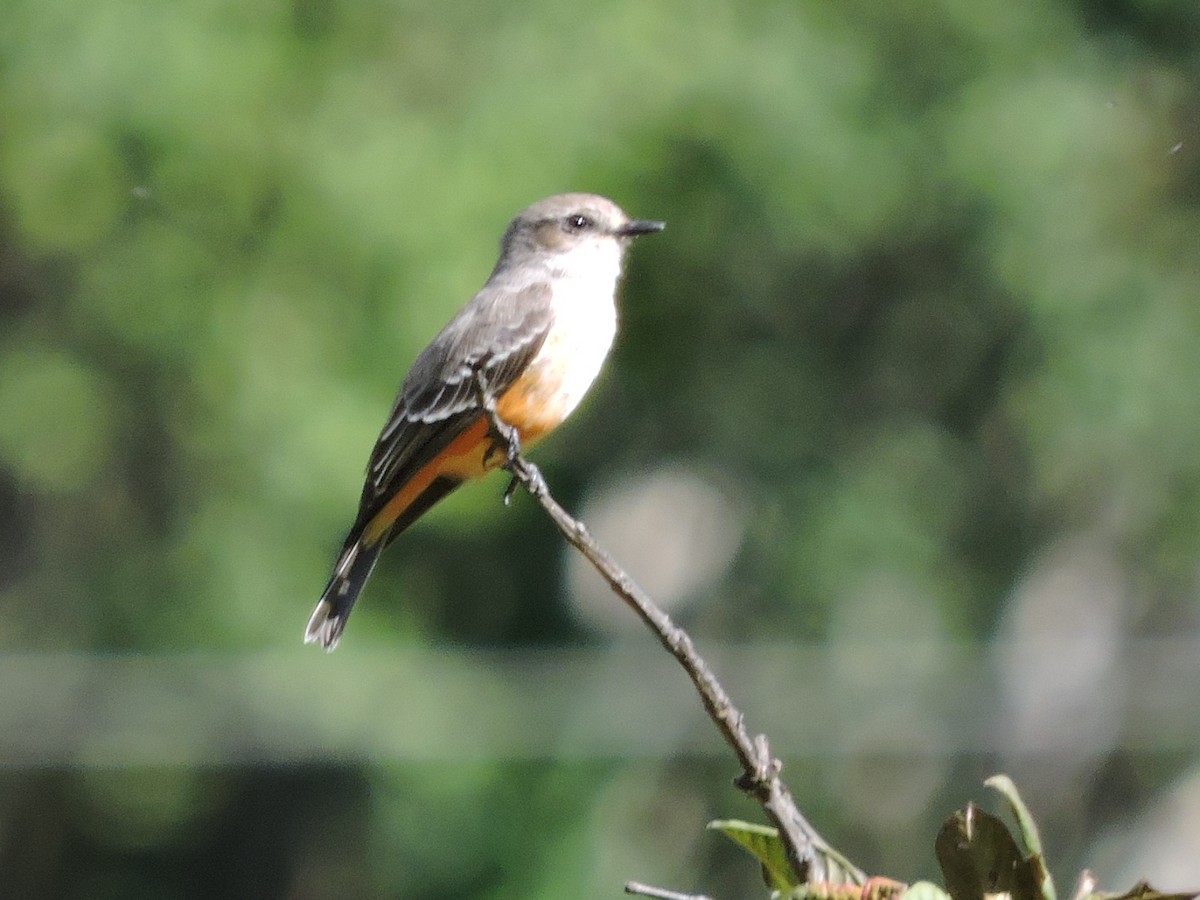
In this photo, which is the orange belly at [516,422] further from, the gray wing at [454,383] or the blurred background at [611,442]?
the blurred background at [611,442]

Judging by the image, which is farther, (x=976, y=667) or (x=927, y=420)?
(x=927, y=420)

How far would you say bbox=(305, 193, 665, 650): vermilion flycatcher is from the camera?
16.4ft

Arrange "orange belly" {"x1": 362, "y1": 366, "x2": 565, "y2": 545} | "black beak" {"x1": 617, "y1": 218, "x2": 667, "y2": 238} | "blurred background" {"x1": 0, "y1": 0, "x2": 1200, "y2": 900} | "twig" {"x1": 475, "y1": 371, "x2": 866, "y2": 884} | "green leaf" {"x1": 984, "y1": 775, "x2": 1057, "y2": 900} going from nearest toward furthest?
"green leaf" {"x1": 984, "y1": 775, "x2": 1057, "y2": 900}
"twig" {"x1": 475, "y1": 371, "x2": 866, "y2": 884}
"orange belly" {"x1": 362, "y1": 366, "x2": 565, "y2": 545}
"black beak" {"x1": 617, "y1": 218, "x2": 667, "y2": 238}
"blurred background" {"x1": 0, "y1": 0, "x2": 1200, "y2": 900}

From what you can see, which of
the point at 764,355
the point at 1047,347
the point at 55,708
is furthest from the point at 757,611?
the point at 55,708

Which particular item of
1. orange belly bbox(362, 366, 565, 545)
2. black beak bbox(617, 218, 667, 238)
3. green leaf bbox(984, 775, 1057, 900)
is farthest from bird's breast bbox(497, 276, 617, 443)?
green leaf bbox(984, 775, 1057, 900)

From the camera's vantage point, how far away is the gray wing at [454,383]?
503 cm

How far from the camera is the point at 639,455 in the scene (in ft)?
42.7

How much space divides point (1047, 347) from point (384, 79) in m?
4.48

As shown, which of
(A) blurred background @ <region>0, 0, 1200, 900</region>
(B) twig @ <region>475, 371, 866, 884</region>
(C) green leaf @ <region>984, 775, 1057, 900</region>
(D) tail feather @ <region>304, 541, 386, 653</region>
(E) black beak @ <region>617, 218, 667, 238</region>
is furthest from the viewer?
(A) blurred background @ <region>0, 0, 1200, 900</region>

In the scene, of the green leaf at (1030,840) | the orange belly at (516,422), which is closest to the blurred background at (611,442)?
the orange belly at (516,422)

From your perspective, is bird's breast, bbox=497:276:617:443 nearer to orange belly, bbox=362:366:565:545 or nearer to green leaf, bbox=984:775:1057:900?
orange belly, bbox=362:366:565:545

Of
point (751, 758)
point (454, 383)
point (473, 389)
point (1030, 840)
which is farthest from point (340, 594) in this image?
point (1030, 840)

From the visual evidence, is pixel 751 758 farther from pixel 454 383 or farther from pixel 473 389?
pixel 454 383

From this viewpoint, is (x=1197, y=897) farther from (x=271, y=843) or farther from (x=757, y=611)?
(x=271, y=843)
